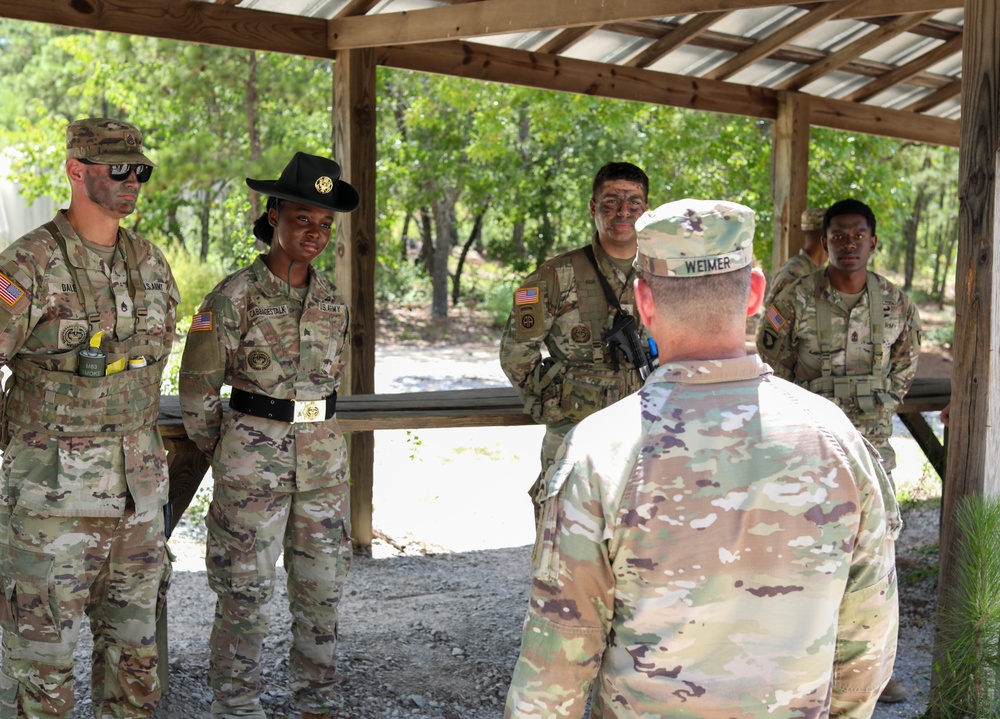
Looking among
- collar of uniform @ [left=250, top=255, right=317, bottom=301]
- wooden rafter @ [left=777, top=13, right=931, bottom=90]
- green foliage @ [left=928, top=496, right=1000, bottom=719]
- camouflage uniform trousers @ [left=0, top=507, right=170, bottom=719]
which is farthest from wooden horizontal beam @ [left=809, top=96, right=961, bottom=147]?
camouflage uniform trousers @ [left=0, top=507, right=170, bottom=719]

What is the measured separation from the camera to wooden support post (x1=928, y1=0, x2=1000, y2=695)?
12.1 ft

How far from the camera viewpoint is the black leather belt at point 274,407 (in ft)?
12.2

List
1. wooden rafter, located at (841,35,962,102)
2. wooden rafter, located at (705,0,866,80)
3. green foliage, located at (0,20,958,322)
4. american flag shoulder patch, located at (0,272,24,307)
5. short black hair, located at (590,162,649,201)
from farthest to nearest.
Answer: green foliage, located at (0,20,958,322)
wooden rafter, located at (841,35,962,102)
wooden rafter, located at (705,0,866,80)
short black hair, located at (590,162,649,201)
american flag shoulder patch, located at (0,272,24,307)

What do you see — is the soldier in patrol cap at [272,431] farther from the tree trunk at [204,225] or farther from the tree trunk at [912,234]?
the tree trunk at [912,234]

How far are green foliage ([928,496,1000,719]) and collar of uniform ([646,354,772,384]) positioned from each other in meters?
2.25

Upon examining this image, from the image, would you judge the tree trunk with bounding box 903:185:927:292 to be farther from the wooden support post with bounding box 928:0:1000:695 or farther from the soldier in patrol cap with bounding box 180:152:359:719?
the soldier in patrol cap with bounding box 180:152:359:719

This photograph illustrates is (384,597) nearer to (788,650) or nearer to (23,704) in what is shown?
(23,704)

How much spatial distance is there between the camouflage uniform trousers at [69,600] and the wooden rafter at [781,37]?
13.9 ft

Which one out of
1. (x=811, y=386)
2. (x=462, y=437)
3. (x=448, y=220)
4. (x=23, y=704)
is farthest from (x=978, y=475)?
(x=448, y=220)

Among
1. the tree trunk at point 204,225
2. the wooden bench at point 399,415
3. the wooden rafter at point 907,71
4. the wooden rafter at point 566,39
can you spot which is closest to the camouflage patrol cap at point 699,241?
the wooden bench at point 399,415

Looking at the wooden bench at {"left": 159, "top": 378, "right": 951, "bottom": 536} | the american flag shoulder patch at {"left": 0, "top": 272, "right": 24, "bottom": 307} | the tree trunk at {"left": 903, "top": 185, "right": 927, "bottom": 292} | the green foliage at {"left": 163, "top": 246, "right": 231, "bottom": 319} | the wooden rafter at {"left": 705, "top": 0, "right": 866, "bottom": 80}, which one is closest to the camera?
the american flag shoulder patch at {"left": 0, "top": 272, "right": 24, "bottom": 307}

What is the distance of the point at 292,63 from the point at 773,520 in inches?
615

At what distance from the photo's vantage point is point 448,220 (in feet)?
62.1

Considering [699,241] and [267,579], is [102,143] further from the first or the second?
[699,241]
